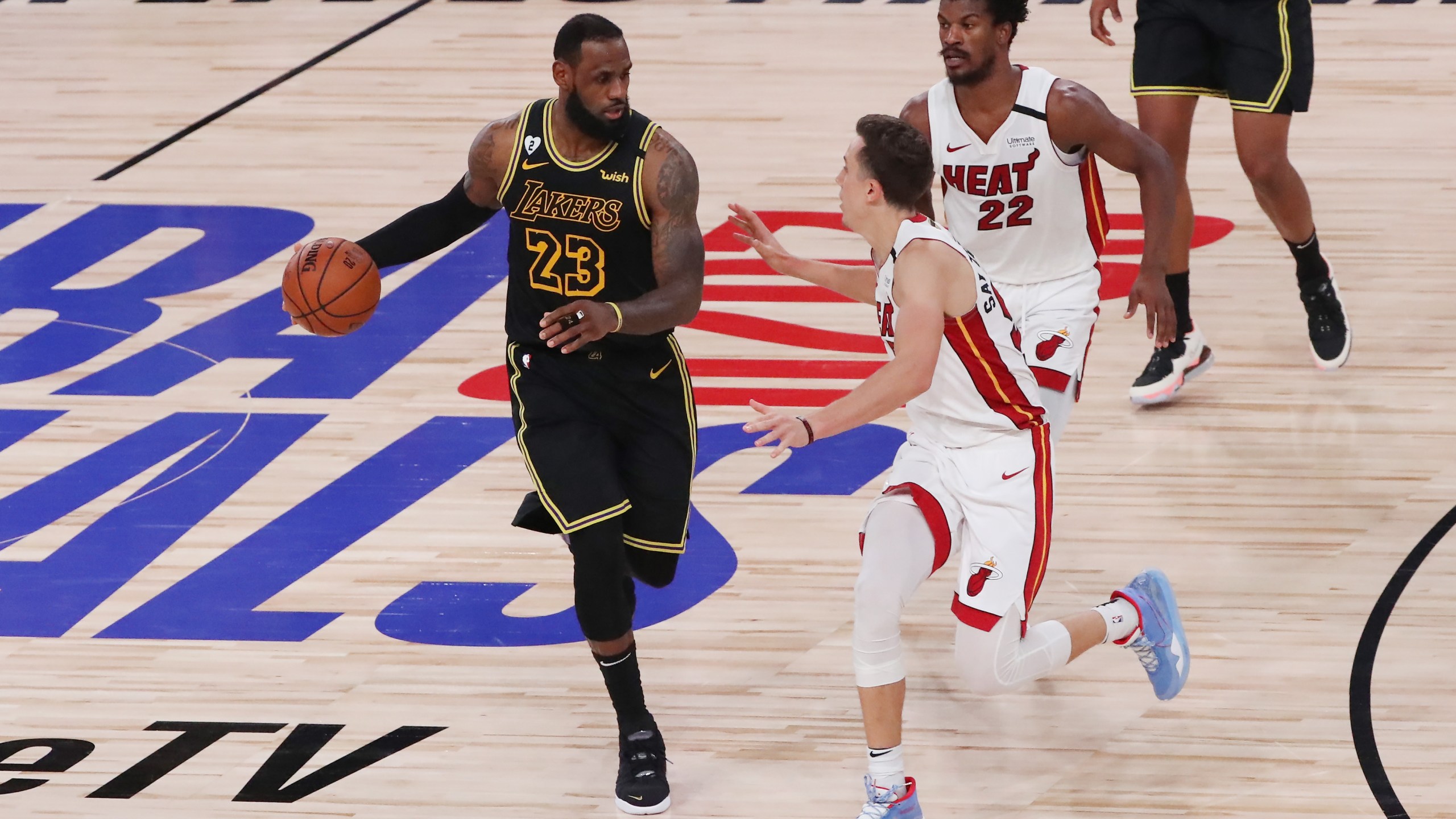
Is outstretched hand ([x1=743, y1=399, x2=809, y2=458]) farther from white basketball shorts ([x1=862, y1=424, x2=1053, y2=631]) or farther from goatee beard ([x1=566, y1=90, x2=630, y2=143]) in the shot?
goatee beard ([x1=566, y1=90, x2=630, y2=143])

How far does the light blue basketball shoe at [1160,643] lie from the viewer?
179 inches

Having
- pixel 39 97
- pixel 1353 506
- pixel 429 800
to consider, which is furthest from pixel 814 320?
pixel 39 97

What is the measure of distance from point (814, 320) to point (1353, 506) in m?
2.56

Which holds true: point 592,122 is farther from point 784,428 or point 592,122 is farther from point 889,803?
point 889,803

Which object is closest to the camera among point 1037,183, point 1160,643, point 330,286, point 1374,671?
point 1160,643

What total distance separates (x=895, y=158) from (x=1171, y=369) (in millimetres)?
2842

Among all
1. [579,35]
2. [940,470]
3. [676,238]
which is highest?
[579,35]

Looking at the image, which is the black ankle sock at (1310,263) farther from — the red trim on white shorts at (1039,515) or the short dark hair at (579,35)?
the short dark hair at (579,35)

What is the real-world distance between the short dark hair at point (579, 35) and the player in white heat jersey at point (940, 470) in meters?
0.54

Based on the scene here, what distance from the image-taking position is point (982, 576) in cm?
418

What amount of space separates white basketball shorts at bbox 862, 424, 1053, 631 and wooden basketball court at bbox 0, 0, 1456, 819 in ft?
1.67

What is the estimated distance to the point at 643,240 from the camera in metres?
4.34

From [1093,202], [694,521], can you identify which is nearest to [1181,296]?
[1093,202]

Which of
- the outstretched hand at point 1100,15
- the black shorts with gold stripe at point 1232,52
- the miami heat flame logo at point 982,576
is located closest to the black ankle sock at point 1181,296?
the black shorts with gold stripe at point 1232,52
